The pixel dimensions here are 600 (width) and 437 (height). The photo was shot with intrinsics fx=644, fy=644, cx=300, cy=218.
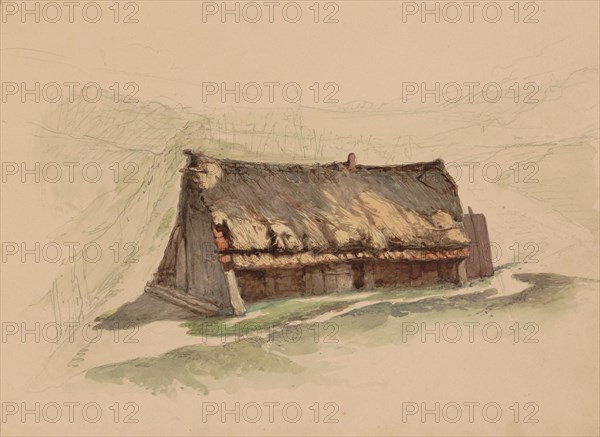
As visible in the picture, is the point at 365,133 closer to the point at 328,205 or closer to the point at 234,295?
the point at 328,205

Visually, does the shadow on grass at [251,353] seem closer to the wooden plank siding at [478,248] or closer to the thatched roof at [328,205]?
the wooden plank siding at [478,248]

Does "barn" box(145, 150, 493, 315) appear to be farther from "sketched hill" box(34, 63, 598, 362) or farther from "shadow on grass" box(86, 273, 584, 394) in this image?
"shadow on grass" box(86, 273, 584, 394)

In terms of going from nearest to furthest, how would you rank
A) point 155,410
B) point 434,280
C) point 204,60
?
1. point 155,410
2. point 204,60
3. point 434,280

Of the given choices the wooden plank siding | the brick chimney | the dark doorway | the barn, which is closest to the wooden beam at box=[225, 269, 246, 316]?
the barn

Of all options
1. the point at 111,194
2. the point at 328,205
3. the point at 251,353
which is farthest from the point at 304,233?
the point at 111,194

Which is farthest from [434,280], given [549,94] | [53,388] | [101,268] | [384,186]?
[53,388]

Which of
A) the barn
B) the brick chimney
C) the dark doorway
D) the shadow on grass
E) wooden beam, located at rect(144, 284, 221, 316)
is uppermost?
the brick chimney

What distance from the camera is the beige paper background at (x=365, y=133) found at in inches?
172

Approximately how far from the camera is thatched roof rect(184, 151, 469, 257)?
5094 mm

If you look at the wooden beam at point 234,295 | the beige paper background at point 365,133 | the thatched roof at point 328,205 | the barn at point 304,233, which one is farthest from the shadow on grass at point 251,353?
the thatched roof at point 328,205

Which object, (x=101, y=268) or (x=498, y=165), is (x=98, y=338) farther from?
(x=498, y=165)

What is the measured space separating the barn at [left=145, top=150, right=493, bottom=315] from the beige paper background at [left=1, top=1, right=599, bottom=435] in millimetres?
477

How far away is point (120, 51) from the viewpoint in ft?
15.0

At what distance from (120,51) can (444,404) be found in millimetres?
3358
